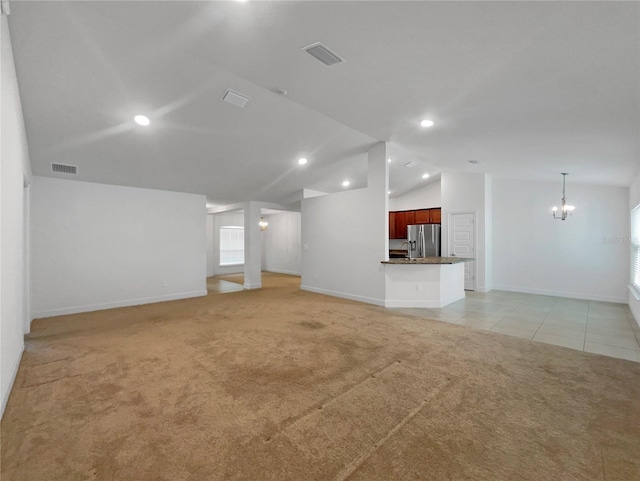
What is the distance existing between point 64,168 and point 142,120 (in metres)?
2.19

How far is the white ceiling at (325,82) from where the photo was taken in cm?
210

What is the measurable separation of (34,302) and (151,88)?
14.5ft

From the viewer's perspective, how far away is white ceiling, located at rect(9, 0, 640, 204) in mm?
2102

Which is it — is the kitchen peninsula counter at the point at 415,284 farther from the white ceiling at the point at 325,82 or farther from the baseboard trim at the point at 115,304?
the baseboard trim at the point at 115,304

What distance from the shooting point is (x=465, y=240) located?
755cm

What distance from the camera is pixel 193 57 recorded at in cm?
293

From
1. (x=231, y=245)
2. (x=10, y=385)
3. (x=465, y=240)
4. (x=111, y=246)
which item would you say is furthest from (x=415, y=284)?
(x=231, y=245)

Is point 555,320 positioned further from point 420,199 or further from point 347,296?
point 420,199

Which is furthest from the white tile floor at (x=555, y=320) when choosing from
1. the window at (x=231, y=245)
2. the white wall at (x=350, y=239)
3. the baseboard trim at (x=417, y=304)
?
the window at (x=231, y=245)

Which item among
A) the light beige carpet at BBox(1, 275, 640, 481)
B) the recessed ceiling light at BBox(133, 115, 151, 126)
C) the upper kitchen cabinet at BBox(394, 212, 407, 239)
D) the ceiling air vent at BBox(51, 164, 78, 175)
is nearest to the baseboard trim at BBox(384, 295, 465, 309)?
the light beige carpet at BBox(1, 275, 640, 481)

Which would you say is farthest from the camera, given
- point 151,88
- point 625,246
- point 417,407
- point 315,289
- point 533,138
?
point 315,289

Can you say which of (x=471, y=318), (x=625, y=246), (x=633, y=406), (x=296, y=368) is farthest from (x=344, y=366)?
(x=625, y=246)

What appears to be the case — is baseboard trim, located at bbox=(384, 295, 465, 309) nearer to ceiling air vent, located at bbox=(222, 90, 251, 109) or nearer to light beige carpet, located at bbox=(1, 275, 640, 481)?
light beige carpet, located at bbox=(1, 275, 640, 481)

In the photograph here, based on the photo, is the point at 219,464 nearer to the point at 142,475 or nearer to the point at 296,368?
the point at 142,475
